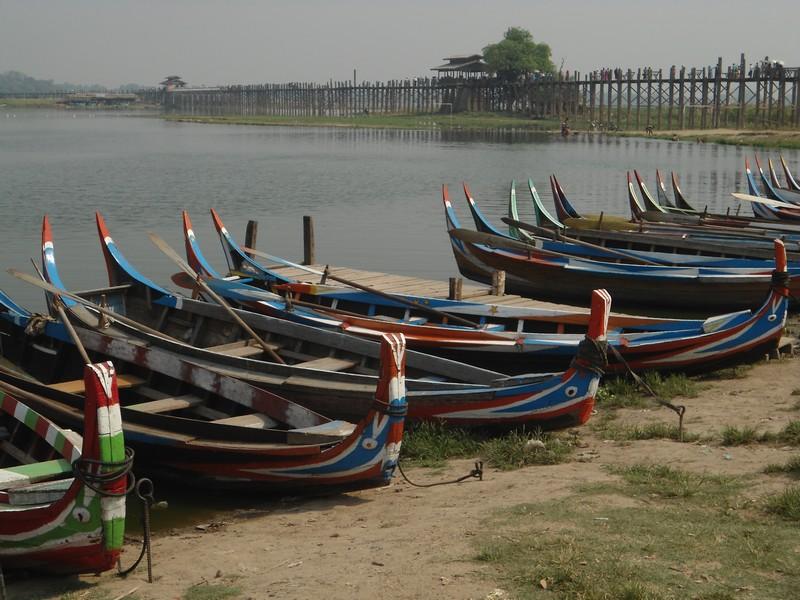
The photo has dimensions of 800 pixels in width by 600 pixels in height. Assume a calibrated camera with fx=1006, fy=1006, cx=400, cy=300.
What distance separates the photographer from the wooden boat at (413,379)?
909cm

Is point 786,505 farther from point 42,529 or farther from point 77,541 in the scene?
point 42,529

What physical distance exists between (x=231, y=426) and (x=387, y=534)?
70.5 inches

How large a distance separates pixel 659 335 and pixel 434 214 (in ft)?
73.2

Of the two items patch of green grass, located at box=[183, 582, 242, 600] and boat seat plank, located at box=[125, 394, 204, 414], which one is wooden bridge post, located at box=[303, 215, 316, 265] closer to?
boat seat plank, located at box=[125, 394, 204, 414]

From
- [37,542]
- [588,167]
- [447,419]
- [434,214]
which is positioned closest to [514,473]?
[447,419]

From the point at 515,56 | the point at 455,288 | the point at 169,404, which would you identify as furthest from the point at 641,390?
the point at 515,56

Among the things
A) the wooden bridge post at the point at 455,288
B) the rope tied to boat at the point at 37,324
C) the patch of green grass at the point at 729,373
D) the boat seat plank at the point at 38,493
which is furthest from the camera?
the wooden bridge post at the point at 455,288

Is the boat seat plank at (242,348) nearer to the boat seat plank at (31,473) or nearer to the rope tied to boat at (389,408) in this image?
the rope tied to boat at (389,408)

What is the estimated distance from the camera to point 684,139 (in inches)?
2704

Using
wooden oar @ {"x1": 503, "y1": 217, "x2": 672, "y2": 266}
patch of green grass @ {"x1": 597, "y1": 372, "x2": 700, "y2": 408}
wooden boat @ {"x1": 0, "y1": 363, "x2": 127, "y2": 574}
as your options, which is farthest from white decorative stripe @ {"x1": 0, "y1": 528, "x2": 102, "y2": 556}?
wooden oar @ {"x1": 503, "y1": 217, "x2": 672, "y2": 266}

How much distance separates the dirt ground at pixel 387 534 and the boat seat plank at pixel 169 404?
1.13 m

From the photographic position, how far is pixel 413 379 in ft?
32.2

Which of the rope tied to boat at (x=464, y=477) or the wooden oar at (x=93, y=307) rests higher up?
the wooden oar at (x=93, y=307)

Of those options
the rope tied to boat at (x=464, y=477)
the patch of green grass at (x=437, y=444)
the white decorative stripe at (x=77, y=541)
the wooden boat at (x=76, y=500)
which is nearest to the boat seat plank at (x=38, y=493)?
the wooden boat at (x=76, y=500)
